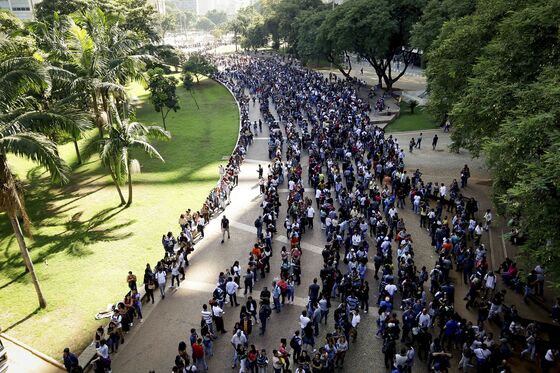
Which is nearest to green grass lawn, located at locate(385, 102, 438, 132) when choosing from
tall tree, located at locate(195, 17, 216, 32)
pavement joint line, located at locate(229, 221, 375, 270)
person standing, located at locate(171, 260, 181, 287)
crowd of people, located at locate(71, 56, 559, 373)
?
crowd of people, located at locate(71, 56, 559, 373)

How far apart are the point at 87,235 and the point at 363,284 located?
11680 millimetres

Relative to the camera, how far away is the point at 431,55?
20.4 metres

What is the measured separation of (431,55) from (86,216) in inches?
692

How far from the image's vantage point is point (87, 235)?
17906 millimetres

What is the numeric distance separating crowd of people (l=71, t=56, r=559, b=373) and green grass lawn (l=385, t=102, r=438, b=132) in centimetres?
951

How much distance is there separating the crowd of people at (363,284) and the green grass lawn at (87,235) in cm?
Result: 212

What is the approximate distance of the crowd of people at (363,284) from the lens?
33.6ft

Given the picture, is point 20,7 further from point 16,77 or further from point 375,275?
point 375,275

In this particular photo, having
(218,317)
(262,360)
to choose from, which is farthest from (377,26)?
(262,360)

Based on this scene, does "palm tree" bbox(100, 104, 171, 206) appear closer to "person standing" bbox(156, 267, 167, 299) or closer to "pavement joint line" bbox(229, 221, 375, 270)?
"pavement joint line" bbox(229, 221, 375, 270)

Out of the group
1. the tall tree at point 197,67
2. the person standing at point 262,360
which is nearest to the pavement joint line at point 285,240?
the person standing at point 262,360

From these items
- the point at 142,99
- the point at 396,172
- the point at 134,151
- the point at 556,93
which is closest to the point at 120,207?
the point at 134,151

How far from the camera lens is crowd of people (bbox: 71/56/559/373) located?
10.2 meters

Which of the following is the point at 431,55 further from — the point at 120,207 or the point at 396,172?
the point at 120,207
